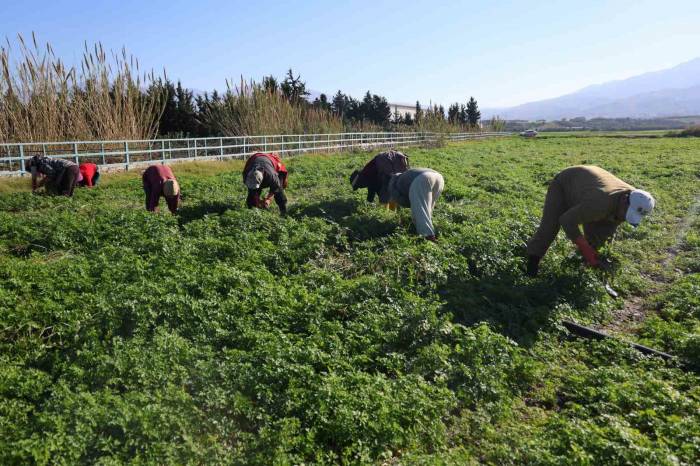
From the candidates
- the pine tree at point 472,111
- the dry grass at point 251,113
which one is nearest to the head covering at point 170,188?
the dry grass at point 251,113

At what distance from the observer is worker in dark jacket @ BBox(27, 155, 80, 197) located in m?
10.8

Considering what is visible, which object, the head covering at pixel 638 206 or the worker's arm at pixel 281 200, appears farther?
the worker's arm at pixel 281 200

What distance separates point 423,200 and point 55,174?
26.0 feet

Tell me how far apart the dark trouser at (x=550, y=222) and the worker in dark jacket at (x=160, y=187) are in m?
5.92

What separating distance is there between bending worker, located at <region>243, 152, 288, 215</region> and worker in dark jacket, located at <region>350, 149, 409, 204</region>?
158cm

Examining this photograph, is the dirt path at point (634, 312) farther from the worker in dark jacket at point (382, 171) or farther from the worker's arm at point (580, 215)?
the worker in dark jacket at point (382, 171)

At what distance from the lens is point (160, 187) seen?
354 inches

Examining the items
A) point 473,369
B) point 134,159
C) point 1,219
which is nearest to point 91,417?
point 473,369

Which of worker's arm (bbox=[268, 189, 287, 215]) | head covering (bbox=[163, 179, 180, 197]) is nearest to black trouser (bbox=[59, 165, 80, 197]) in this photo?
head covering (bbox=[163, 179, 180, 197])

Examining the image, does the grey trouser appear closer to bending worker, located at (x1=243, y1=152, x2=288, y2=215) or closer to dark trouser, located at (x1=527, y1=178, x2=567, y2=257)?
dark trouser, located at (x1=527, y1=178, x2=567, y2=257)

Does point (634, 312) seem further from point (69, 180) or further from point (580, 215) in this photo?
point (69, 180)

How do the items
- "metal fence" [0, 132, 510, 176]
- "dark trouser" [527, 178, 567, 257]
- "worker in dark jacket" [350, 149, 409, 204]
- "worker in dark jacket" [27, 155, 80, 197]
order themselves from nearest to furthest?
"dark trouser" [527, 178, 567, 257], "worker in dark jacket" [350, 149, 409, 204], "worker in dark jacket" [27, 155, 80, 197], "metal fence" [0, 132, 510, 176]

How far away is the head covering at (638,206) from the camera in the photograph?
569cm

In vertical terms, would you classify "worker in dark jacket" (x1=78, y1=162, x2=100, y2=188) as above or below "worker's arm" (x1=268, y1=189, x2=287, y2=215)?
above
